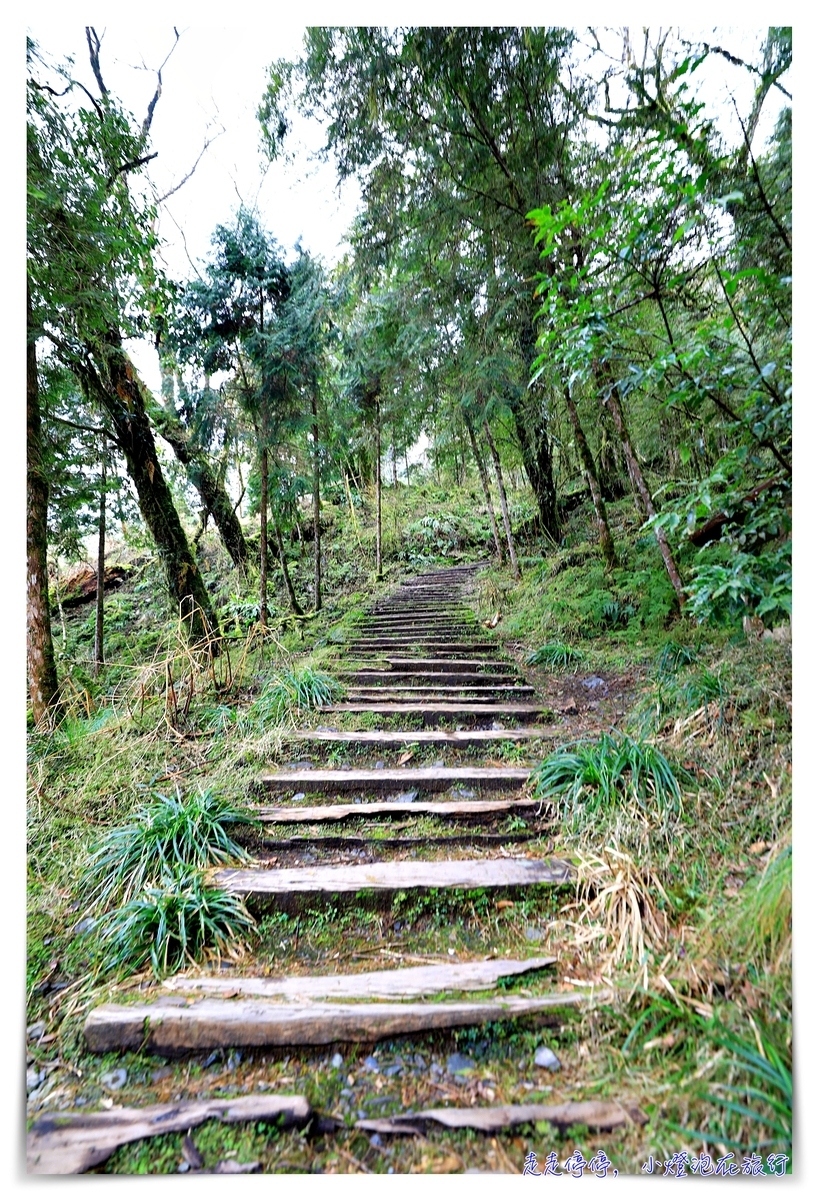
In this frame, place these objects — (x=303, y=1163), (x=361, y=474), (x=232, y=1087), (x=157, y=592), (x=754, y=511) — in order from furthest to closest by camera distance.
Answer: (x=361, y=474), (x=157, y=592), (x=754, y=511), (x=232, y=1087), (x=303, y=1163)

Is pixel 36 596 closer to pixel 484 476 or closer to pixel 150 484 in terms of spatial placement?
pixel 150 484

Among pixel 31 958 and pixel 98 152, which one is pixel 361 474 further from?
pixel 31 958

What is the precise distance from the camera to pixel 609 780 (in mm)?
1952

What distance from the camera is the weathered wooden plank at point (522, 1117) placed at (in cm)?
104

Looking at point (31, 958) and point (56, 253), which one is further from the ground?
point (56, 253)

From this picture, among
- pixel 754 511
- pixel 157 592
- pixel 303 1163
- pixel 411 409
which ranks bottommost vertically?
pixel 303 1163

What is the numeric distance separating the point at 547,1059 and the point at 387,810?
1.12 meters

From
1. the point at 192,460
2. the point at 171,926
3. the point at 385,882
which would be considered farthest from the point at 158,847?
the point at 192,460

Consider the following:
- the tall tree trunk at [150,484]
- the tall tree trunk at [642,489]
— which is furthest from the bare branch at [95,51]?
the tall tree trunk at [642,489]

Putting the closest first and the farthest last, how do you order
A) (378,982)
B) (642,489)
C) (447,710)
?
(378,982), (447,710), (642,489)

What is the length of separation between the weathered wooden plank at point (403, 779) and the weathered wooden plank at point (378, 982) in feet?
3.06

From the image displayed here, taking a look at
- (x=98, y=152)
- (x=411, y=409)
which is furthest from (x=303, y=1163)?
(x=411, y=409)

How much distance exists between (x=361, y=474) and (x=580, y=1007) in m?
12.6

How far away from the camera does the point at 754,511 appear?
1.79 m
